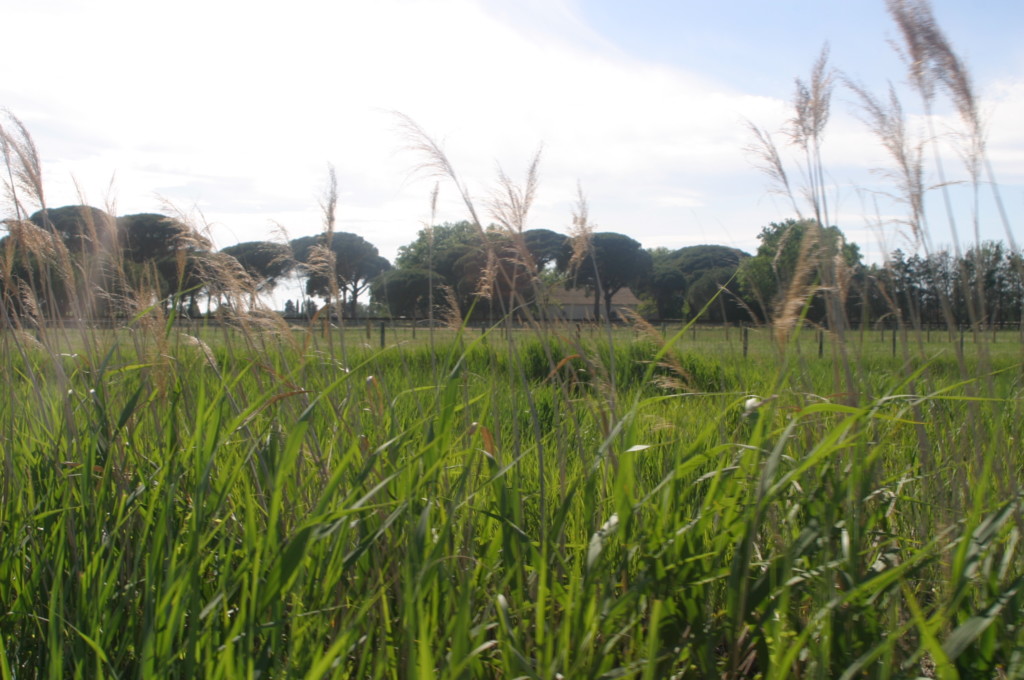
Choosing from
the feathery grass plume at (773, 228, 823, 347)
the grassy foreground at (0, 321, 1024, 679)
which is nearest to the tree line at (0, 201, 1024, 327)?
the feathery grass plume at (773, 228, 823, 347)

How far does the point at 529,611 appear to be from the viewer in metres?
1.47

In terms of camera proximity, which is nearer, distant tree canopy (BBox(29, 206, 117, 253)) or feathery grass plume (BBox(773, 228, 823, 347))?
feathery grass plume (BBox(773, 228, 823, 347))

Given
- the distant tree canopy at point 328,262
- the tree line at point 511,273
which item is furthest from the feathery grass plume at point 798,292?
the distant tree canopy at point 328,262

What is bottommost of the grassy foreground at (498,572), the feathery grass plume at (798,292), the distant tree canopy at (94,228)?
the grassy foreground at (498,572)

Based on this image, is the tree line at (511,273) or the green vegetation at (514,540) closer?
the green vegetation at (514,540)

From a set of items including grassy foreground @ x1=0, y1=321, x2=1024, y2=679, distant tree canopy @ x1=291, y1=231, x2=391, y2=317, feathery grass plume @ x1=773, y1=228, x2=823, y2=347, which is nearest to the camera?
grassy foreground @ x1=0, y1=321, x2=1024, y2=679

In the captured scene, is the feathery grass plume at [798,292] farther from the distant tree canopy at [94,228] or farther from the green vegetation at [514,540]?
the distant tree canopy at [94,228]

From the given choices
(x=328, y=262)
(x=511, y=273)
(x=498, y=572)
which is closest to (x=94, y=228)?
(x=328, y=262)

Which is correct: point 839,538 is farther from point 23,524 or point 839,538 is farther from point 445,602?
point 23,524

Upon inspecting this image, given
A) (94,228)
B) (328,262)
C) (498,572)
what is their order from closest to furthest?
Answer: 1. (498,572)
2. (328,262)
3. (94,228)

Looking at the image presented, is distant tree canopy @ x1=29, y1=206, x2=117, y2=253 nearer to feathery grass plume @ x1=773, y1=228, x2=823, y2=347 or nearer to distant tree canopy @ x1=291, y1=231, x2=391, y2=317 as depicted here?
distant tree canopy @ x1=291, y1=231, x2=391, y2=317

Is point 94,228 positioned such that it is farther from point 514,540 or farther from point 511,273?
point 514,540

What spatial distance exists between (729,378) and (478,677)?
4.70m

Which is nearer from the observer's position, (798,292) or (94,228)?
(798,292)
